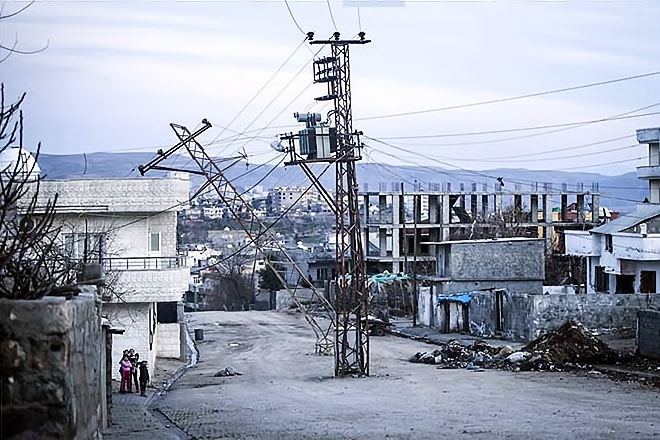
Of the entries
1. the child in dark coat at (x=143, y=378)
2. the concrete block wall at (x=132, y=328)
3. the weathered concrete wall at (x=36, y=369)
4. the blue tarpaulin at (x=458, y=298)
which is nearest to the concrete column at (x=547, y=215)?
the blue tarpaulin at (x=458, y=298)

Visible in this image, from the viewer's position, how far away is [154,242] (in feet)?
130

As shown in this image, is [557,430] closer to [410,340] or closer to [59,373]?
[59,373]

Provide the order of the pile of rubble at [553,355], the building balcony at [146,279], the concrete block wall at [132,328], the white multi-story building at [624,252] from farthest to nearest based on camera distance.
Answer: the white multi-story building at [624,252], the concrete block wall at [132,328], the building balcony at [146,279], the pile of rubble at [553,355]

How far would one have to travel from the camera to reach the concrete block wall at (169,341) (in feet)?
147

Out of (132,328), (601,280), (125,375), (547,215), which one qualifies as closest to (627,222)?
(601,280)

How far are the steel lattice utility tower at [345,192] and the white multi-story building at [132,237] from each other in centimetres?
616

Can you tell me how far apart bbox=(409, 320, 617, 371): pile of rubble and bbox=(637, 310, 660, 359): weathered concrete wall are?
1334mm

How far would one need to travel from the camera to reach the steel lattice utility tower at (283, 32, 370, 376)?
110 ft

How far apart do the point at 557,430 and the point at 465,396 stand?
360 inches

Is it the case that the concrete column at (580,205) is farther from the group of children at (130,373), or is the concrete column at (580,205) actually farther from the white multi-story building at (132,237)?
the group of children at (130,373)

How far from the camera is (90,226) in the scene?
38250 mm

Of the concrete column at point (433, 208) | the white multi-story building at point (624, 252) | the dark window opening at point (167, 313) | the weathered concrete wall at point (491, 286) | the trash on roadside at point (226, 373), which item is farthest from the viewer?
the concrete column at point (433, 208)

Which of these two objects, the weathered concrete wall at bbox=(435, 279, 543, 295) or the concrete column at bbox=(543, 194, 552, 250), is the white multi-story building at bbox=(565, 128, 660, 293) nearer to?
the weathered concrete wall at bbox=(435, 279, 543, 295)

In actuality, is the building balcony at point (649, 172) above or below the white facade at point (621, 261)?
above
